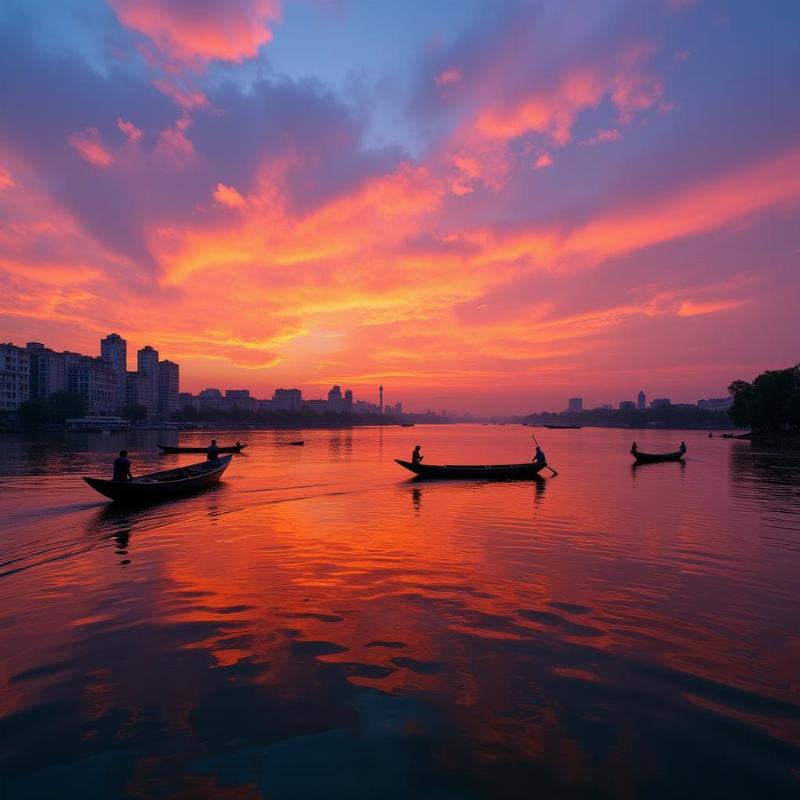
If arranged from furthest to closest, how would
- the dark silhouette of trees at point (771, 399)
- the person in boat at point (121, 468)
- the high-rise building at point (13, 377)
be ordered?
1. the high-rise building at point (13, 377)
2. the dark silhouette of trees at point (771, 399)
3. the person in boat at point (121, 468)

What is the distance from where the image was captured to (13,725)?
6848mm

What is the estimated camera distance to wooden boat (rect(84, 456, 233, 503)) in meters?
23.8

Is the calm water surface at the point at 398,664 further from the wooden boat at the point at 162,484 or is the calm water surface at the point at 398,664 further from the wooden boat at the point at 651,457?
the wooden boat at the point at 651,457

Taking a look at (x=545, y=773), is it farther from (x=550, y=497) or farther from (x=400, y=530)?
(x=550, y=497)

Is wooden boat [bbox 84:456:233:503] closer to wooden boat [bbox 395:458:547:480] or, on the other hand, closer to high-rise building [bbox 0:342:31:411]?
wooden boat [bbox 395:458:547:480]

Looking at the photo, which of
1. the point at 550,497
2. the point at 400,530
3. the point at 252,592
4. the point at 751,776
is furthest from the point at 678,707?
the point at 550,497

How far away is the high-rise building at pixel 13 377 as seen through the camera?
16854cm

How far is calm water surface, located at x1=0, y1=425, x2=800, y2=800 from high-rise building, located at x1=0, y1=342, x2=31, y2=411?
194991mm

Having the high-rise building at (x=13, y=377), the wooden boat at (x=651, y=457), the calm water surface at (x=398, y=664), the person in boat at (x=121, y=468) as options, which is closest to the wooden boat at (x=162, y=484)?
the person in boat at (x=121, y=468)

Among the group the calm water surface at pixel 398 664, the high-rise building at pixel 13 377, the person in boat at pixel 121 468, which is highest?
the high-rise building at pixel 13 377

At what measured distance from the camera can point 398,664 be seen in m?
8.69

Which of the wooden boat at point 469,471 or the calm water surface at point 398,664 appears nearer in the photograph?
the calm water surface at point 398,664

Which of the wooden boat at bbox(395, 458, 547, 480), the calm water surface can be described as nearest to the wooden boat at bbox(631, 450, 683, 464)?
the wooden boat at bbox(395, 458, 547, 480)

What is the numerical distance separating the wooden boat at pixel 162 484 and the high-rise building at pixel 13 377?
Answer: 582 ft
